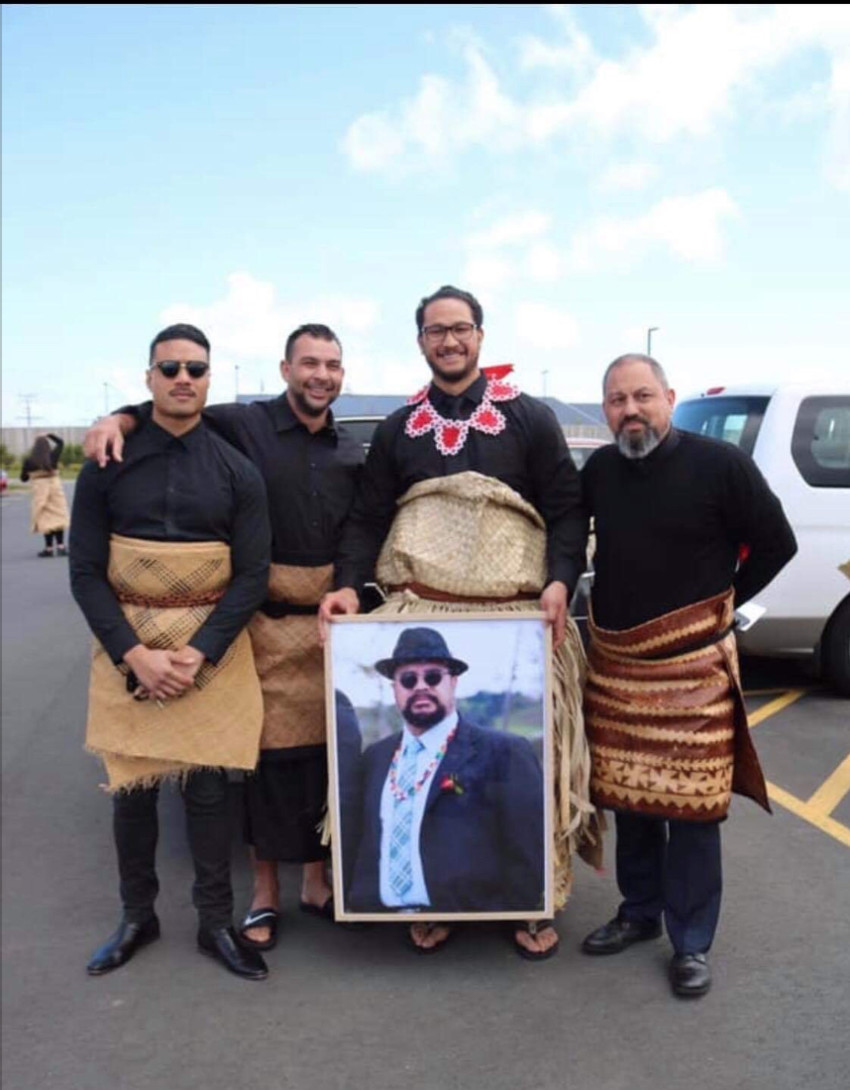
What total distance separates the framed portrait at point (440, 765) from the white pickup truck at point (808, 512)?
300 cm

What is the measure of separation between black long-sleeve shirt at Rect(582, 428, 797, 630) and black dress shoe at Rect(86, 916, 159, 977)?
1840 mm

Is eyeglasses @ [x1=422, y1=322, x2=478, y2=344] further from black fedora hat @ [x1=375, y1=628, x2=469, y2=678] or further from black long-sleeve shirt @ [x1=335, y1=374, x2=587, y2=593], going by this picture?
black fedora hat @ [x1=375, y1=628, x2=469, y2=678]

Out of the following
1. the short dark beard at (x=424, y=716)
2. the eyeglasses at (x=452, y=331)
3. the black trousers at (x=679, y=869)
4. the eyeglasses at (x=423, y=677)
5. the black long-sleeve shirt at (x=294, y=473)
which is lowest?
the black trousers at (x=679, y=869)

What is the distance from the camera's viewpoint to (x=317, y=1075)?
110 inches

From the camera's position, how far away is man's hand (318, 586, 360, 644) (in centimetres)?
316

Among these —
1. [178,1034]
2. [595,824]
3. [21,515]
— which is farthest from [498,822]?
[21,515]

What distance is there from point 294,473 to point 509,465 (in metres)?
0.70

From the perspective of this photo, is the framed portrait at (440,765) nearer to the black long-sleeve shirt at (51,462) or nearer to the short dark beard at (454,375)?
the short dark beard at (454,375)

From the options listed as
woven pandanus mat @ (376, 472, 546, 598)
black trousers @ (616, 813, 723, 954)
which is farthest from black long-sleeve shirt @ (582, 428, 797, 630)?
black trousers @ (616, 813, 723, 954)

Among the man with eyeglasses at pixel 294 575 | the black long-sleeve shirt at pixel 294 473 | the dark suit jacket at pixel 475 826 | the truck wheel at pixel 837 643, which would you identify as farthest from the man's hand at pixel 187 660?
the truck wheel at pixel 837 643

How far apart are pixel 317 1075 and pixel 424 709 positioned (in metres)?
1.02

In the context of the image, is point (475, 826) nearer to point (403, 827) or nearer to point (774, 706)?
point (403, 827)

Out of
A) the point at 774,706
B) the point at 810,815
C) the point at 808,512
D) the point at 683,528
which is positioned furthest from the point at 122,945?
the point at 808,512

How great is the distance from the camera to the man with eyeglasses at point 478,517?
10.4ft
